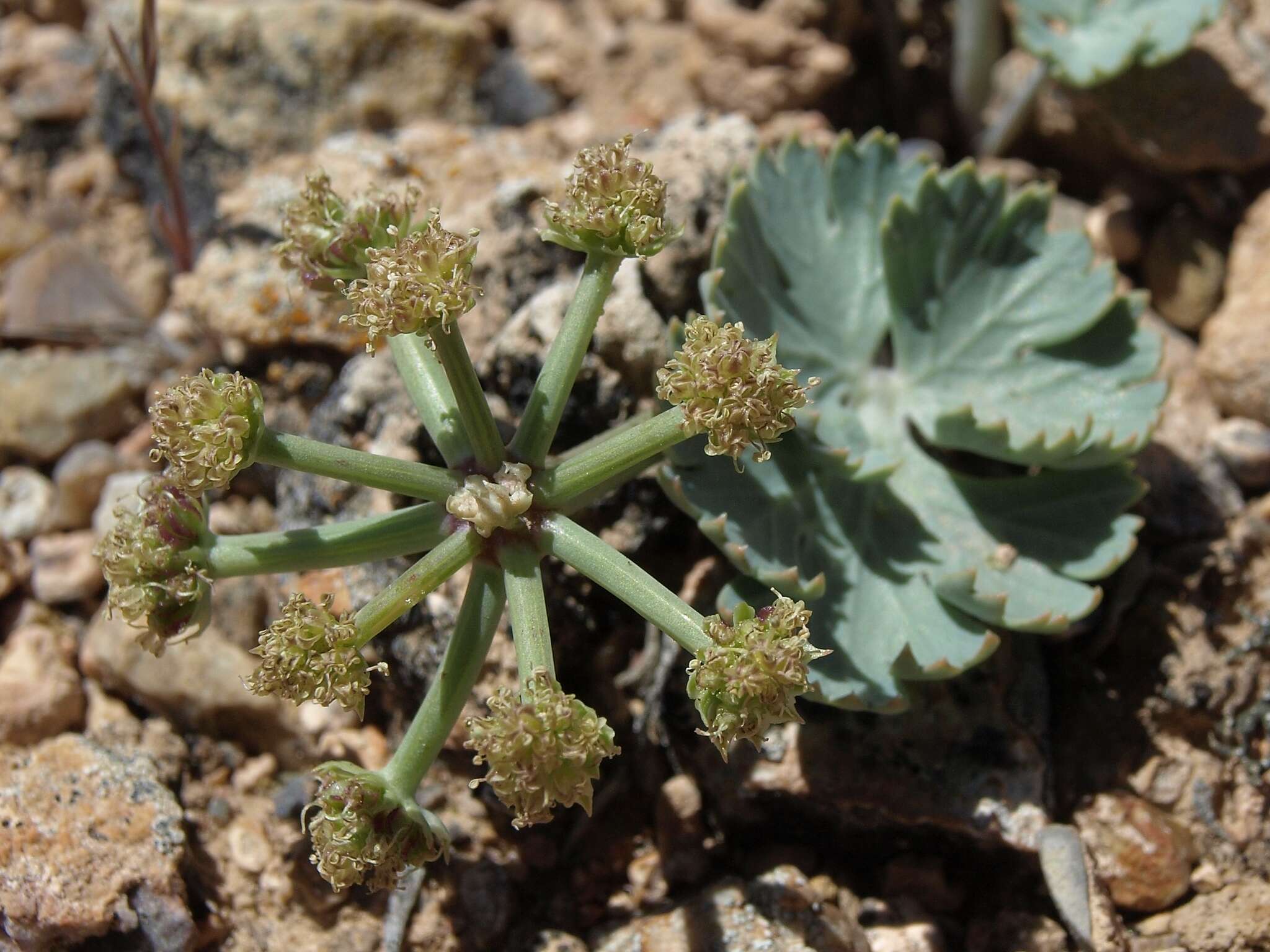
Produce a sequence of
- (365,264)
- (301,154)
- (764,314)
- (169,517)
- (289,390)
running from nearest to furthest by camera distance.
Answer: (169,517), (365,264), (764,314), (289,390), (301,154)

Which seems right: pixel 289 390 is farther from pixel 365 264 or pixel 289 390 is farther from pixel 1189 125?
pixel 1189 125

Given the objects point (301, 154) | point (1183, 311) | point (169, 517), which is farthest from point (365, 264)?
point (1183, 311)

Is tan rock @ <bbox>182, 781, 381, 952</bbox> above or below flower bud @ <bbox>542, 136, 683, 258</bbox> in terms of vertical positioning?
below

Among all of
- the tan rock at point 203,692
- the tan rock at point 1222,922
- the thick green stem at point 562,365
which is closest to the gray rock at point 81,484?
the tan rock at point 203,692

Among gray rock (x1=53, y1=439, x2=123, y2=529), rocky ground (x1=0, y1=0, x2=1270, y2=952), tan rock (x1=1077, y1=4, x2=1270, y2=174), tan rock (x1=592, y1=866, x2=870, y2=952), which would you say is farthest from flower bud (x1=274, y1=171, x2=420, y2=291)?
tan rock (x1=1077, y1=4, x2=1270, y2=174)

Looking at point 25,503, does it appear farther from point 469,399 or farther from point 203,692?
point 469,399

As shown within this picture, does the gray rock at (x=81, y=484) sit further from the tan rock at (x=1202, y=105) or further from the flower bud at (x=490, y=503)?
the tan rock at (x=1202, y=105)

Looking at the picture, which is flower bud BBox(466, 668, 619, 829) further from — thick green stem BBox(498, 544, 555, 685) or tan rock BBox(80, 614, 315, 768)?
tan rock BBox(80, 614, 315, 768)

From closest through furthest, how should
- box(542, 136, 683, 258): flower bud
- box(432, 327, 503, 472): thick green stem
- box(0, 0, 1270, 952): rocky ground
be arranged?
box(432, 327, 503, 472): thick green stem, box(542, 136, 683, 258): flower bud, box(0, 0, 1270, 952): rocky ground
